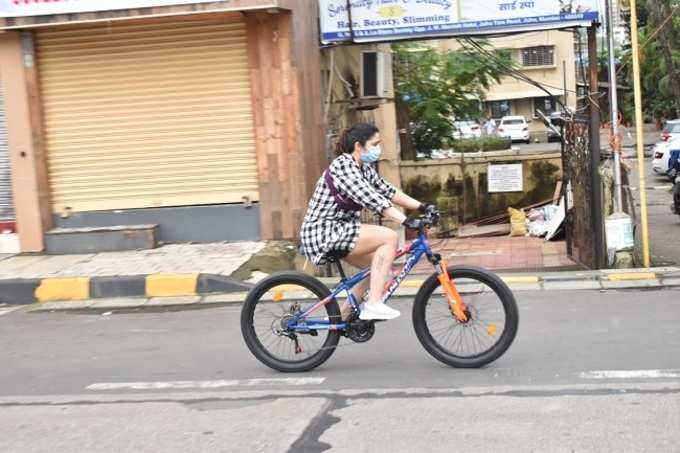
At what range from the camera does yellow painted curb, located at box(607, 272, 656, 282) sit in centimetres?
887

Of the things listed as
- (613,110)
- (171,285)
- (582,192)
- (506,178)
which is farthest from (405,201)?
(506,178)

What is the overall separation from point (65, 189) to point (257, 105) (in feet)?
9.10

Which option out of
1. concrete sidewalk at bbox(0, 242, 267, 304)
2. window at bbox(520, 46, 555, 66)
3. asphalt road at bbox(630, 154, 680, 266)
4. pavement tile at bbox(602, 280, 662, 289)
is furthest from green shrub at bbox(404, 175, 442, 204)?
window at bbox(520, 46, 555, 66)

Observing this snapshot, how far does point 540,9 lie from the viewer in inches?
398

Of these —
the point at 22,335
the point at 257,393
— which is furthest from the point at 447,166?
the point at 257,393

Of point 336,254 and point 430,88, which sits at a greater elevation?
point 430,88

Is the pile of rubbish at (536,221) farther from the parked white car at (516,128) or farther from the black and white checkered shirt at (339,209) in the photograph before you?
the parked white car at (516,128)

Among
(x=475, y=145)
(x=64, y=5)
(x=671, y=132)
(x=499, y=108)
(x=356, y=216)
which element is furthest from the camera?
(x=499, y=108)

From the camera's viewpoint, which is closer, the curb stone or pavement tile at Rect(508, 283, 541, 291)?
pavement tile at Rect(508, 283, 541, 291)

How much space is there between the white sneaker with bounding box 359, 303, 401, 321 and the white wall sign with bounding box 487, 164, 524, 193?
40.4 ft

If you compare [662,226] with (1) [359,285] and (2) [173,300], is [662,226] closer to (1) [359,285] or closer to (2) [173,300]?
(2) [173,300]

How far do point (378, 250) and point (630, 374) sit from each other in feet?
5.91

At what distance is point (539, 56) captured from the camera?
46844 mm

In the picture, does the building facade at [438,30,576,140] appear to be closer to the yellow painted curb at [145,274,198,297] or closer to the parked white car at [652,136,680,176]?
the parked white car at [652,136,680,176]
